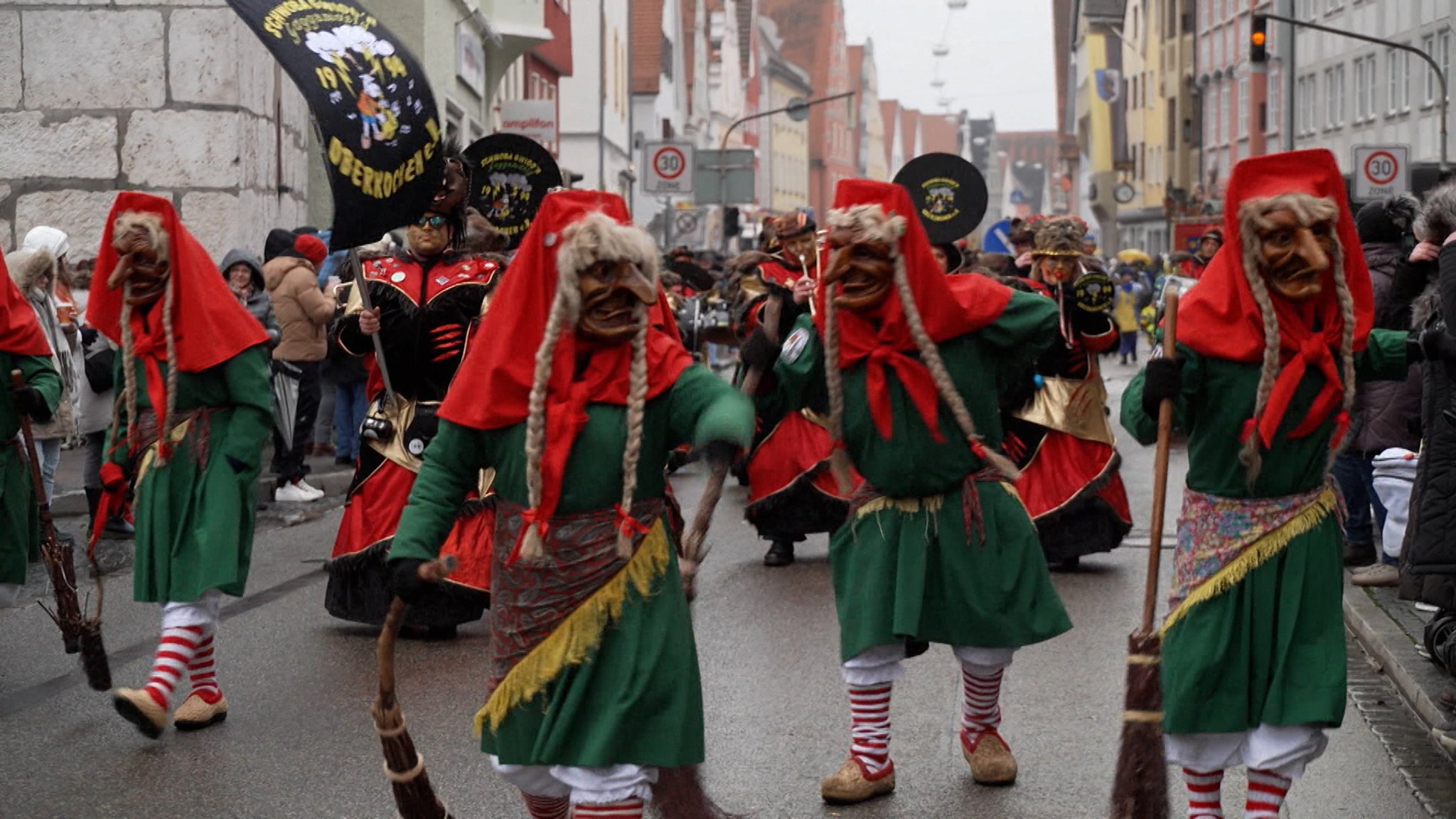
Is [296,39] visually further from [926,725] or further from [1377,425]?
[1377,425]

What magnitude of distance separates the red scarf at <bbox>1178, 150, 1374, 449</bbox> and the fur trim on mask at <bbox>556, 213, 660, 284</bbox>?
4.74 ft

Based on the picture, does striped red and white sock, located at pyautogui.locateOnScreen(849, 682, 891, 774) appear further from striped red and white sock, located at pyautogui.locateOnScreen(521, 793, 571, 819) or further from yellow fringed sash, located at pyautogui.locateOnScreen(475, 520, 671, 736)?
yellow fringed sash, located at pyautogui.locateOnScreen(475, 520, 671, 736)

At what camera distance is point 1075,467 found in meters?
10.8

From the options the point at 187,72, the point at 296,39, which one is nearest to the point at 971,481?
the point at 296,39

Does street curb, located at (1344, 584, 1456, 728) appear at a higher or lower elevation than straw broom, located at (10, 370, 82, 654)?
lower

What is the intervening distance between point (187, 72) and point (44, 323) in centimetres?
739

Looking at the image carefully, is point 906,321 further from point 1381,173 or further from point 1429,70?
point 1429,70

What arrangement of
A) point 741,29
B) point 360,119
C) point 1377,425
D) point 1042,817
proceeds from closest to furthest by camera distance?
point 1042,817, point 360,119, point 1377,425, point 741,29

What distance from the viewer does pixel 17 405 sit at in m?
7.68

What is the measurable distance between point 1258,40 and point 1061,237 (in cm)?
1761

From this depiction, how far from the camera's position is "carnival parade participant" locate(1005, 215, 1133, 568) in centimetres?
1073

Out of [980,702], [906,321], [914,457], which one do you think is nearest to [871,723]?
[980,702]

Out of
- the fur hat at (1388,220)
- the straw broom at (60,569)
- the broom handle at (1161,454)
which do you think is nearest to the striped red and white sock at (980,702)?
the broom handle at (1161,454)

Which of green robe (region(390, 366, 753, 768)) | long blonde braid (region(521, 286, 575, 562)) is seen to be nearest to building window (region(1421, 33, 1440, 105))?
green robe (region(390, 366, 753, 768))
